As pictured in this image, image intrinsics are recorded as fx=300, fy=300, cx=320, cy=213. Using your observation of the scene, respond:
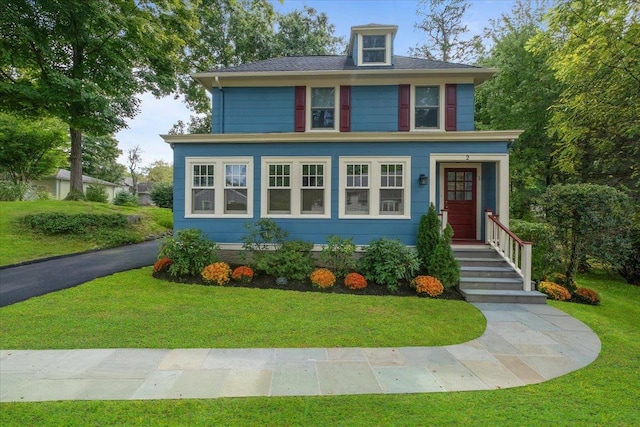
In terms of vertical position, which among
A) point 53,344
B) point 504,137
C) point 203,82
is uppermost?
point 203,82

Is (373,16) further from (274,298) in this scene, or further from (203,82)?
(274,298)

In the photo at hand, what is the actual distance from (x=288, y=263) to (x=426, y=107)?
6.09 m

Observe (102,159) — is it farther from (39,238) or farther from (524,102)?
(524,102)

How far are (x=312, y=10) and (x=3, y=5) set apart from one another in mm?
13751

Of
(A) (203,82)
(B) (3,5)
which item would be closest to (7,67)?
(B) (3,5)

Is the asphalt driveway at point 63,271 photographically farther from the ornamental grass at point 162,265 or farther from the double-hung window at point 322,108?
the double-hung window at point 322,108

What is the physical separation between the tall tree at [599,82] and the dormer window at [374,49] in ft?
16.8

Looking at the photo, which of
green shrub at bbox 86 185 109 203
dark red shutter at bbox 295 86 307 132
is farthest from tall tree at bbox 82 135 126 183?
dark red shutter at bbox 295 86 307 132

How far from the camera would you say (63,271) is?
8094 millimetres

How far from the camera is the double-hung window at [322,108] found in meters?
9.12

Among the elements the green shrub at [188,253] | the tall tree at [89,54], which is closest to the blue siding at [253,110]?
the green shrub at [188,253]

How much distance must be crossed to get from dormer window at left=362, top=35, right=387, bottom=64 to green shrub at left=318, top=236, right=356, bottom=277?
5813mm

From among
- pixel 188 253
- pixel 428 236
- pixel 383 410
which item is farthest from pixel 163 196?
pixel 383 410

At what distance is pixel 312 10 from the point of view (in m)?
17.8
